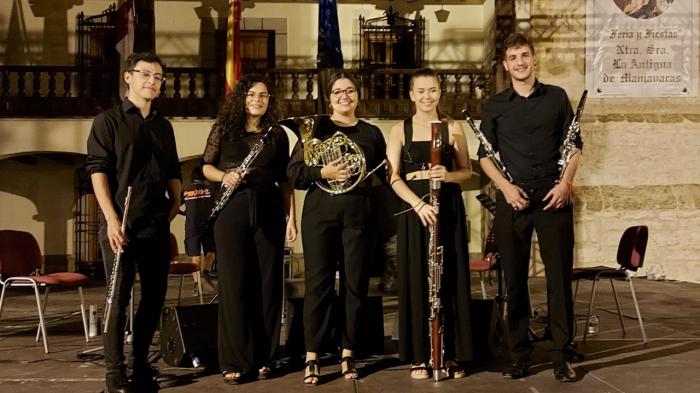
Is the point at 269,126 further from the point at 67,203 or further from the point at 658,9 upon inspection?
the point at 67,203

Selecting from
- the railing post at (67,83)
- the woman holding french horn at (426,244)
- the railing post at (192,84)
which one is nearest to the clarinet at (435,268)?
the woman holding french horn at (426,244)

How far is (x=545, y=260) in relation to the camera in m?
4.19

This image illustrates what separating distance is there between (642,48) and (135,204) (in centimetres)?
952

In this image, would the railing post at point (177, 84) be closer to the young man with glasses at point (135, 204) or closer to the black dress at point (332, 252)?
the young man with glasses at point (135, 204)

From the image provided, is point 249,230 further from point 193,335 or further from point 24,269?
point 24,269

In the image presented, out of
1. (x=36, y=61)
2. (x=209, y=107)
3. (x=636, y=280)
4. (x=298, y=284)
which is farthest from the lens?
(x=36, y=61)

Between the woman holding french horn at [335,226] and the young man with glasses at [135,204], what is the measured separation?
740mm

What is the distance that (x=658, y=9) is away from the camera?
1147cm

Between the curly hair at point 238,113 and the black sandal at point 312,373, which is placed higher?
the curly hair at point 238,113

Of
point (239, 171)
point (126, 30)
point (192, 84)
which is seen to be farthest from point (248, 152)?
point (192, 84)

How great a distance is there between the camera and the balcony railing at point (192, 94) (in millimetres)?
11969

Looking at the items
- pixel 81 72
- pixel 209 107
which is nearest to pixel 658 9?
pixel 209 107

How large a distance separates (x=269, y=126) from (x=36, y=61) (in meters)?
10.6

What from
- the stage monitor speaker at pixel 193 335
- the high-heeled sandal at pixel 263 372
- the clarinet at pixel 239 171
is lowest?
the high-heeled sandal at pixel 263 372
